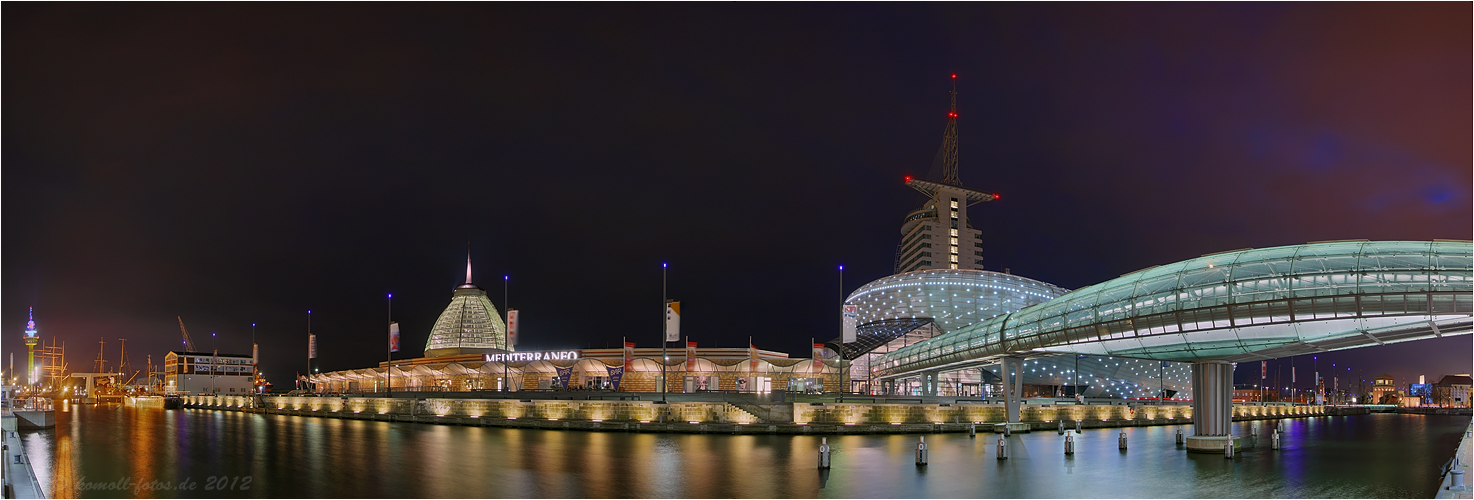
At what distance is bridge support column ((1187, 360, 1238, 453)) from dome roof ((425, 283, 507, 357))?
134739mm

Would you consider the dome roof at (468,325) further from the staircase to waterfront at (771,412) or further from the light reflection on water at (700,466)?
the staircase to waterfront at (771,412)

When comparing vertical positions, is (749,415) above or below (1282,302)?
below

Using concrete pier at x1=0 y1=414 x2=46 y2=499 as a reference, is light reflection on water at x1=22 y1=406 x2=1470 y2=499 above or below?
below

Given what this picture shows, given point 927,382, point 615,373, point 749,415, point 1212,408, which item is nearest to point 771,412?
point 749,415

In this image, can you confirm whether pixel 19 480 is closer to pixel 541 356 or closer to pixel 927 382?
pixel 927 382

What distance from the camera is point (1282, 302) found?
34938mm

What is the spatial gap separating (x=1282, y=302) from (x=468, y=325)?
150m

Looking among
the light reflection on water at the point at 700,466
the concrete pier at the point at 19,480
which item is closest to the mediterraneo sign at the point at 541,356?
the light reflection on water at the point at 700,466

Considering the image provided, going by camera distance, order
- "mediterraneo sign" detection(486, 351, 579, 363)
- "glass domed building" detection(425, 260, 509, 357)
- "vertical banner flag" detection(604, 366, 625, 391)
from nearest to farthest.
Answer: "vertical banner flag" detection(604, 366, 625, 391) < "mediterraneo sign" detection(486, 351, 579, 363) < "glass domed building" detection(425, 260, 509, 357)

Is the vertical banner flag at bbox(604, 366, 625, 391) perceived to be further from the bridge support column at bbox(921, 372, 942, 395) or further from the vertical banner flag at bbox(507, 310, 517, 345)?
the bridge support column at bbox(921, 372, 942, 395)

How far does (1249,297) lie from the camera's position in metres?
36.2

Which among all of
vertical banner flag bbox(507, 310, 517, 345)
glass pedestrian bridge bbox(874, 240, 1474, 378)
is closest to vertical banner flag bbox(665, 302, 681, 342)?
glass pedestrian bridge bbox(874, 240, 1474, 378)

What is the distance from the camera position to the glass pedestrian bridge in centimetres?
3244

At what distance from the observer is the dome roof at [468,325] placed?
16525 cm
